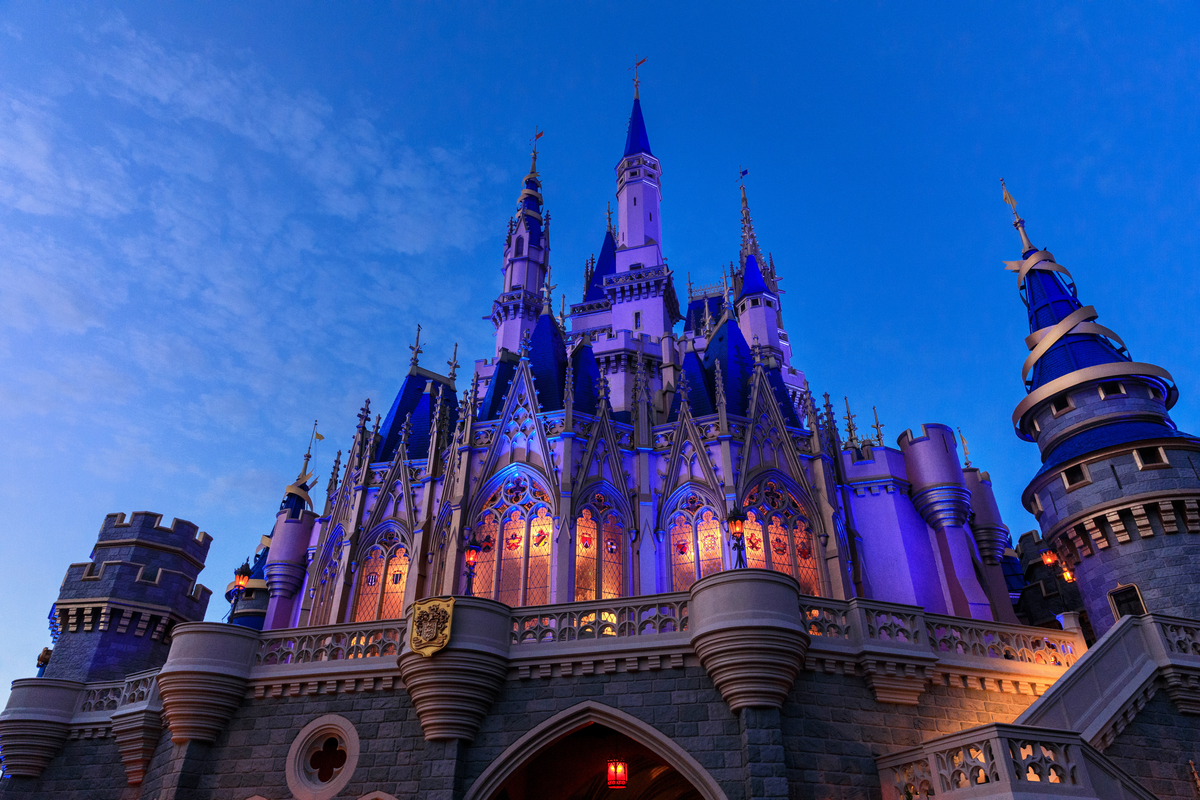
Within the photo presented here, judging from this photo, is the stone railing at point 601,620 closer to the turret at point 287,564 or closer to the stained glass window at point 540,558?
the stained glass window at point 540,558

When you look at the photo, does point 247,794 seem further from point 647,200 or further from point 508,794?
point 647,200

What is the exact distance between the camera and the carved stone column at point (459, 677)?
14930 millimetres

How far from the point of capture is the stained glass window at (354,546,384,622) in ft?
82.2

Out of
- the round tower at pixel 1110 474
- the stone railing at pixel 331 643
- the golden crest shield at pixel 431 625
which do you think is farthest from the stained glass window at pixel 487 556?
the round tower at pixel 1110 474

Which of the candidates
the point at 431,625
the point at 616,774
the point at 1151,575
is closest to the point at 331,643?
the point at 431,625

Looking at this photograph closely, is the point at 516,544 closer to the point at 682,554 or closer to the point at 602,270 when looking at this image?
the point at 682,554

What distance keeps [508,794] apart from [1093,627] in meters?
16.2

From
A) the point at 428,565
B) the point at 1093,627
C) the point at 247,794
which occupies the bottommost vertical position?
the point at 247,794

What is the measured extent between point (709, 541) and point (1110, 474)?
11.2 metres

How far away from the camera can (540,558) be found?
23719mm

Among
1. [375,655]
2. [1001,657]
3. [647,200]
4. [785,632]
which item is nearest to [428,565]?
[375,655]

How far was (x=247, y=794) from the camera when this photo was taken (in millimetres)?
15789

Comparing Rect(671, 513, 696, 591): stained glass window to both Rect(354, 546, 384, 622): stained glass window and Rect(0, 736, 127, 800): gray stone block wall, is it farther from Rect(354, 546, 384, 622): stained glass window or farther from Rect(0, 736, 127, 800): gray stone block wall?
Rect(0, 736, 127, 800): gray stone block wall

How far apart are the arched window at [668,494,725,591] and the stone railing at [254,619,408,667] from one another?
937 centimetres
